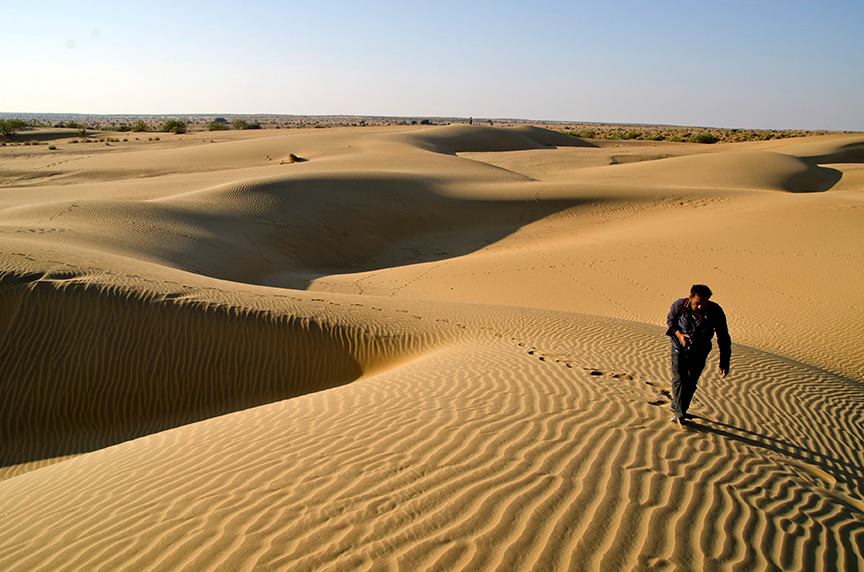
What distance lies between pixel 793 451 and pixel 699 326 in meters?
1.28

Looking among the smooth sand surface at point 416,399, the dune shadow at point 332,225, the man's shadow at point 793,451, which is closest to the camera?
the smooth sand surface at point 416,399

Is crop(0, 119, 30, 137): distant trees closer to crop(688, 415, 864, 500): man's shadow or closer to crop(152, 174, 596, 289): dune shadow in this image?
crop(152, 174, 596, 289): dune shadow

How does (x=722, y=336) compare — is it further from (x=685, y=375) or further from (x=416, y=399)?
(x=416, y=399)

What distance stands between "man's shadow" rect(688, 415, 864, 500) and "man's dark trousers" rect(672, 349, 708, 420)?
0.62ft

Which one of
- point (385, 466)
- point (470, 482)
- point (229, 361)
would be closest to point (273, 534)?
point (385, 466)

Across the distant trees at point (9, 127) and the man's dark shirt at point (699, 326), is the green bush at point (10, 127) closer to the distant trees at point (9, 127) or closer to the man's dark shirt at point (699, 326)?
the distant trees at point (9, 127)

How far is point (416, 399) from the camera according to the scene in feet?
18.2

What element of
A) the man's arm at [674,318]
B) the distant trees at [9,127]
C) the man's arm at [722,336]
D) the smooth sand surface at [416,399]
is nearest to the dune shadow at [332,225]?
the smooth sand surface at [416,399]

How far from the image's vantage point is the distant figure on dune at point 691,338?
5.12 m

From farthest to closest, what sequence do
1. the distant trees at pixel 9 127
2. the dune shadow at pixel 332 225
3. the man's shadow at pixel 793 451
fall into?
the distant trees at pixel 9 127
the dune shadow at pixel 332 225
the man's shadow at pixel 793 451

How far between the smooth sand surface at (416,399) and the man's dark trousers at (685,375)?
0.20 m

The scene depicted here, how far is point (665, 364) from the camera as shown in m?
7.57

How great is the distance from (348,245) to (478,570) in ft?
54.9

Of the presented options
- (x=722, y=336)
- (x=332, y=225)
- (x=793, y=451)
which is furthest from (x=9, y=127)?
(x=793, y=451)
